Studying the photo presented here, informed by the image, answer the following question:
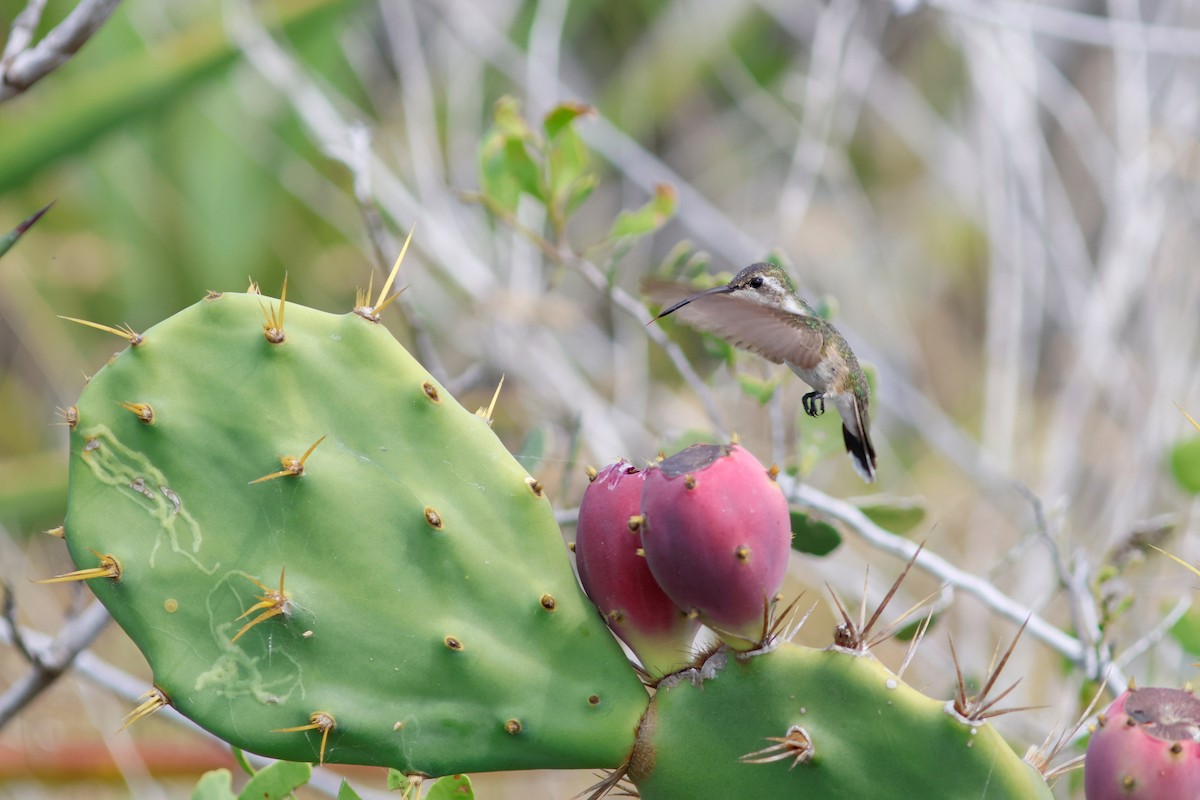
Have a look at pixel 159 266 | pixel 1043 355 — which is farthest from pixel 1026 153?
pixel 159 266

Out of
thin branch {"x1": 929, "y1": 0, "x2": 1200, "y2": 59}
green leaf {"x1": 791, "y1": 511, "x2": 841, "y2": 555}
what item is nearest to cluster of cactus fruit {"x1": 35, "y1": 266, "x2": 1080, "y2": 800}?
green leaf {"x1": 791, "y1": 511, "x2": 841, "y2": 555}

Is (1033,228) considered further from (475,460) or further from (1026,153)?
(475,460)

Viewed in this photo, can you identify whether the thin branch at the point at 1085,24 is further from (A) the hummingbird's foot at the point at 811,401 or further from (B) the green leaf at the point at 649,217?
(A) the hummingbird's foot at the point at 811,401

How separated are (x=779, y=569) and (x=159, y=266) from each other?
320 cm

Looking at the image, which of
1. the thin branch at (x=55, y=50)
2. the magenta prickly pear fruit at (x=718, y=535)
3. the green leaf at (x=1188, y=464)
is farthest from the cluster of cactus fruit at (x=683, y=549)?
the green leaf at (x=1188, y=464)

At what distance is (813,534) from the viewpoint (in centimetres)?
122

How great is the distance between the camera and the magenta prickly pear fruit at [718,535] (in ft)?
2.81

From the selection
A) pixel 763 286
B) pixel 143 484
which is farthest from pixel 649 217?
pixel 143 484

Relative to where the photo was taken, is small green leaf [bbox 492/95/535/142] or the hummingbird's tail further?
small green leaf [bbox 492/95/535/142]

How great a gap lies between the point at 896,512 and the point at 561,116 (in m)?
0.66

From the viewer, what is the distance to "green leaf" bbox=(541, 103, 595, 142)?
1474 mm

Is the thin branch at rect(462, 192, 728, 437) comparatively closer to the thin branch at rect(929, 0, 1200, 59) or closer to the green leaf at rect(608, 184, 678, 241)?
the green leaf at rect(608, 184, 678, 241)

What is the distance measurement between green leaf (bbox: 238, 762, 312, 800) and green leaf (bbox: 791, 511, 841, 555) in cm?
54

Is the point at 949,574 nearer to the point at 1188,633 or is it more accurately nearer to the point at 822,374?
the point at 1188,633
